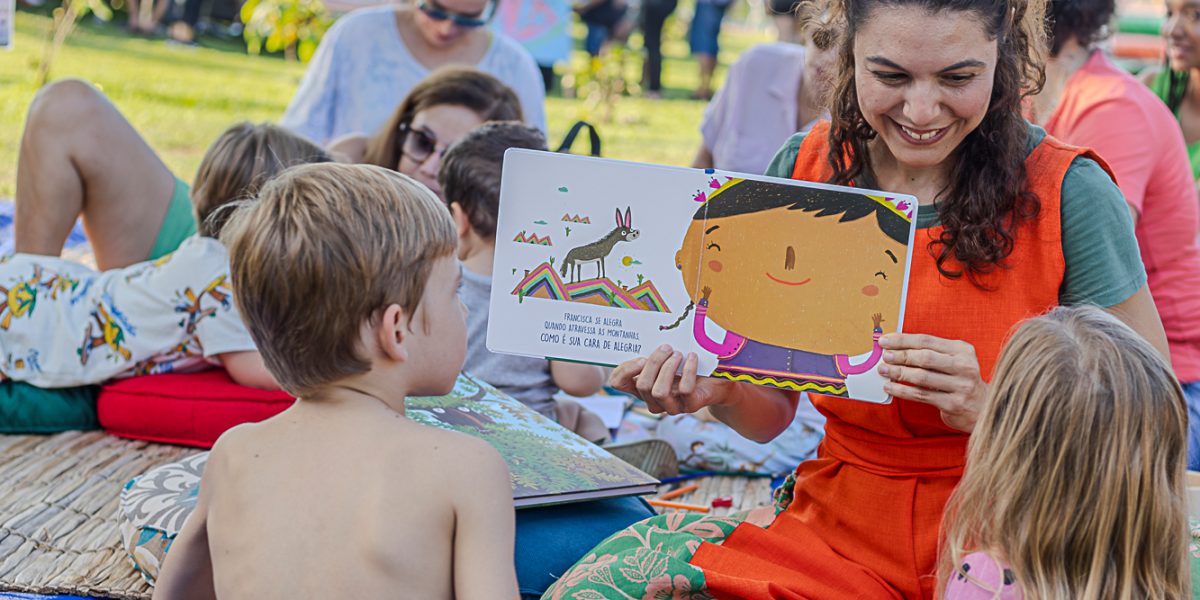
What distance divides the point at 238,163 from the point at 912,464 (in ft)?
6.55

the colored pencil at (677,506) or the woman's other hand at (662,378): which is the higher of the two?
the woman's other hand at (662,378)

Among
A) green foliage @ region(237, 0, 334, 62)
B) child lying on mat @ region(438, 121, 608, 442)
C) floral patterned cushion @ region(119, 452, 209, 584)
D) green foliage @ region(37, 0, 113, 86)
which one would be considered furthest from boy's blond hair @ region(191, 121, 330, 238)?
green foliage @ region(237, 0, 334, 62)

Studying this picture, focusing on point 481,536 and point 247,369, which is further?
point 247,369

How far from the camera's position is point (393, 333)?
5.85 feet

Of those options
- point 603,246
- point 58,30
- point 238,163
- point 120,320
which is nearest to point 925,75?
point 603,246

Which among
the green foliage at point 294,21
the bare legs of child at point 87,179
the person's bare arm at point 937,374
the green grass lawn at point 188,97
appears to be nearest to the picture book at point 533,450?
the person's bare arm at point 937,374

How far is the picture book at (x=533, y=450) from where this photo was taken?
2441 mm

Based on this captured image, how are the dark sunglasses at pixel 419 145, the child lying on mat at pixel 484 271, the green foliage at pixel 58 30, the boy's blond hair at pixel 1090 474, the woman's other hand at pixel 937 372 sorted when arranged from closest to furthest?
the boy's blond hair at pixel 1090 474, the woman's other hand at pixel 937 372, the child lying on mat at pixel 484 271, the dark sunglasses at pixel 419 145, the green foliage at pixel 58 30

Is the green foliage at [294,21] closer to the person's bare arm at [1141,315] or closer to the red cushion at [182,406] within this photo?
the red cushion at [182,406]

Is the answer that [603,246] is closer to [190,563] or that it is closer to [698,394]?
[698,394]

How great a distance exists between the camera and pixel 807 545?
2.11m

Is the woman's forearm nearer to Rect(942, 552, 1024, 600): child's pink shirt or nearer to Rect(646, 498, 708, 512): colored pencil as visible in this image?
Rect(942, 552, 1024, 600): child's pink shirt

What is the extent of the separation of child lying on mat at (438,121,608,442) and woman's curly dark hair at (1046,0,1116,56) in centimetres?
161

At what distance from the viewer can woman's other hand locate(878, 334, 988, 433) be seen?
188cm
